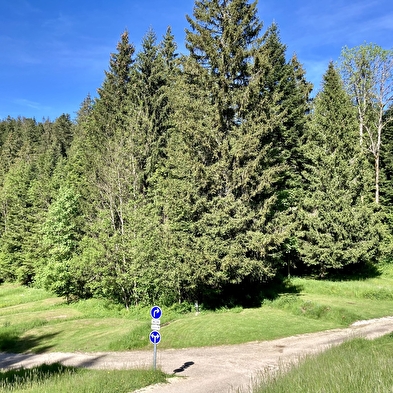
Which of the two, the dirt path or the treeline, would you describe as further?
the treeline

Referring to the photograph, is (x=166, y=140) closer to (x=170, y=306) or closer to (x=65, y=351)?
(x=170, y=306)

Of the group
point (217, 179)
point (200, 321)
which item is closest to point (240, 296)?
point (200, 321)

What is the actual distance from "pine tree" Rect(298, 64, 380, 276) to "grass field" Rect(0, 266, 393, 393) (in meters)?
2.58

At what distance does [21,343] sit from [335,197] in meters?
25.8

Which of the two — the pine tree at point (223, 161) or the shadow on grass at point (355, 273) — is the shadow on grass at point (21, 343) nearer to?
the pine tree at point (223, 161)

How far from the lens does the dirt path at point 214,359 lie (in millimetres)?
10539

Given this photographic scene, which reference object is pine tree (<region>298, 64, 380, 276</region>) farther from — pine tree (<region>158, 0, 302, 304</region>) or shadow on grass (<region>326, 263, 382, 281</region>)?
pine tree (<region>158, 0, 302, 304</region>)

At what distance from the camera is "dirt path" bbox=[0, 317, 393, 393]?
1054 centimetres

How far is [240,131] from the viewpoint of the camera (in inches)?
845

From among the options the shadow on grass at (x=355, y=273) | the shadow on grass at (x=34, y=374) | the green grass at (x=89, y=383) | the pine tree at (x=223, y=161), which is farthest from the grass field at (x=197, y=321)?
the pine tree at (x=223, y=161)

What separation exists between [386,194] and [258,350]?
1281 inches

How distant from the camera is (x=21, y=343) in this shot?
19438 mm

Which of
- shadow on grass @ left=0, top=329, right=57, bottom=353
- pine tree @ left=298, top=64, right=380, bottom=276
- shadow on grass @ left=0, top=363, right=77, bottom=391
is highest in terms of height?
pine tree @ left=298, top=64, right=380, bottom=276

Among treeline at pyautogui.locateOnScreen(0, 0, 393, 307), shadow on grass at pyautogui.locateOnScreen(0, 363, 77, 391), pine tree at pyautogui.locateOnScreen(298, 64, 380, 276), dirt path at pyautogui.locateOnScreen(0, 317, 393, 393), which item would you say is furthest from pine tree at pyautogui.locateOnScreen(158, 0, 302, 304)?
shadow on grass at pyautogui.locateOnScreen(0, 363, 77, 391)
